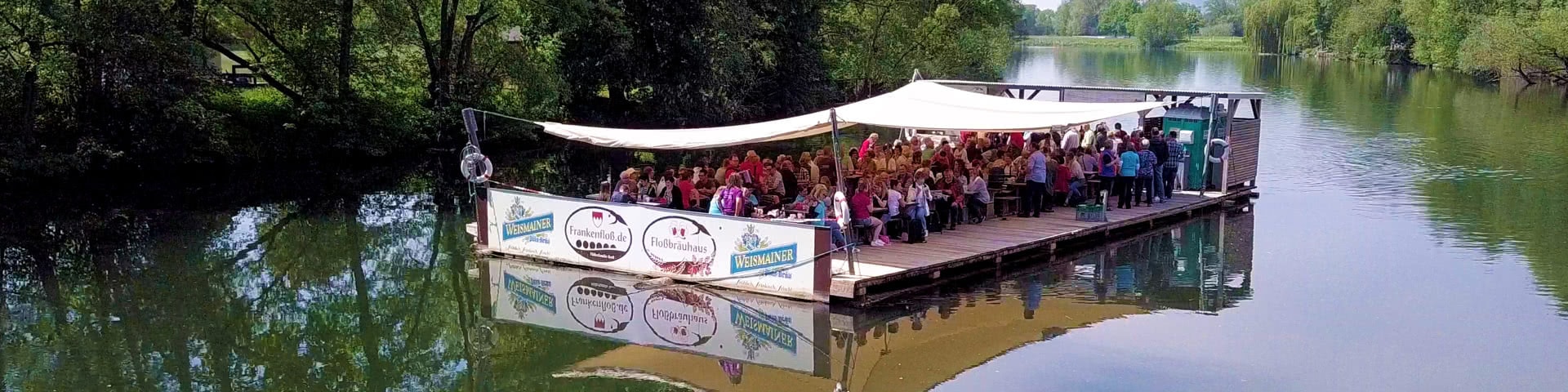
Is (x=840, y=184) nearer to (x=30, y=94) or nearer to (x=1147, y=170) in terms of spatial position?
(x=1147, y=170)

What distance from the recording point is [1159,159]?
20.5 metres

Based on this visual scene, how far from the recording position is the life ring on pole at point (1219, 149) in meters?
21.5

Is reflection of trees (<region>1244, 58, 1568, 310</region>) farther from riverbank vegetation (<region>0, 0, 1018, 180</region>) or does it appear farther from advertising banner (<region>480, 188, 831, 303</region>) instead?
riverbank vegetation (<region>0, 0, 1018, 180</region>)

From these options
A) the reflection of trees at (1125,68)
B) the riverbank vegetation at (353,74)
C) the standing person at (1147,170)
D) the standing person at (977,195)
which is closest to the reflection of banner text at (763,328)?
the standing person at (977,195)

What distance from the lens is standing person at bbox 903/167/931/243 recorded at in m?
16.1

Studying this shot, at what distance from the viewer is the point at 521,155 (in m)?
31.8

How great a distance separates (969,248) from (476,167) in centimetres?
609

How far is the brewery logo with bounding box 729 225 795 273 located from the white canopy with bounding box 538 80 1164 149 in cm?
108

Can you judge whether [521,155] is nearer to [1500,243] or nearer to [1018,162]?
[1018,162]

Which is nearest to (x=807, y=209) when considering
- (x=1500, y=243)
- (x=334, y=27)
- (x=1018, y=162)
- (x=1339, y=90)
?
(x=1018, y=162)

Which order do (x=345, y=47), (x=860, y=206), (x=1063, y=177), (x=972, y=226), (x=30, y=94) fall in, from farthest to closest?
(x=345, y=47), (x=30, y=94), (x=1063, y=177), (x=972, y=226), (x=860, y=206)

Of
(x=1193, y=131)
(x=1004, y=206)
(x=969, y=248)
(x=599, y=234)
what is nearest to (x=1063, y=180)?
(x=1004, y=206)

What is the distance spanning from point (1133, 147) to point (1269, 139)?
53.2ft

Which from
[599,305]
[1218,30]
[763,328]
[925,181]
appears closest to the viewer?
[763,328]
